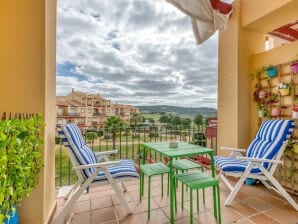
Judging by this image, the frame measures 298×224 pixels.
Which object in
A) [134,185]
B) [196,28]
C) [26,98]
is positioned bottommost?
[134,185]

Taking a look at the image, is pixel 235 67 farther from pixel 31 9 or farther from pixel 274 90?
pixel 31 9

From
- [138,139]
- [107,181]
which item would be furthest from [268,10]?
[107,181]

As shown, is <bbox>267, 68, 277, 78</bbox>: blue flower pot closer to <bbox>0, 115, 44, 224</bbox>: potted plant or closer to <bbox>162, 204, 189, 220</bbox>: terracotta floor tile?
<bbox>162, 204, 189, 220</bbox>: terracotta floor tile

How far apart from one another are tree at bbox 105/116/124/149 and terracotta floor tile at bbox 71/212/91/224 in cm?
150

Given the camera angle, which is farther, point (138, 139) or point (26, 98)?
point (138, 139)

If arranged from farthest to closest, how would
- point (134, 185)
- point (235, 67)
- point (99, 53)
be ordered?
point (99, 53), point (235, 67), point (134, 185)

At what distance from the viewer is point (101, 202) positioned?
2434mm

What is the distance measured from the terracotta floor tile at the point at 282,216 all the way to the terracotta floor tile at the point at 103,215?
76.6 inches

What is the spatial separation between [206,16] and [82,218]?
3633mm

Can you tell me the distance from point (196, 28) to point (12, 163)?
10.7 feet

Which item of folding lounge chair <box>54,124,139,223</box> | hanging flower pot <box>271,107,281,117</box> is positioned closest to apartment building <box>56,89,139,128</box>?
folding lounge chair <box>54,124,139,223</box>

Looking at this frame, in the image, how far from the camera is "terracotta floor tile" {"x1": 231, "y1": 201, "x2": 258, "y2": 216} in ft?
7.00

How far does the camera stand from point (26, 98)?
5.71 ft

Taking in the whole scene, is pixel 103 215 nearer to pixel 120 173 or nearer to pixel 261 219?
pixel 120 173
